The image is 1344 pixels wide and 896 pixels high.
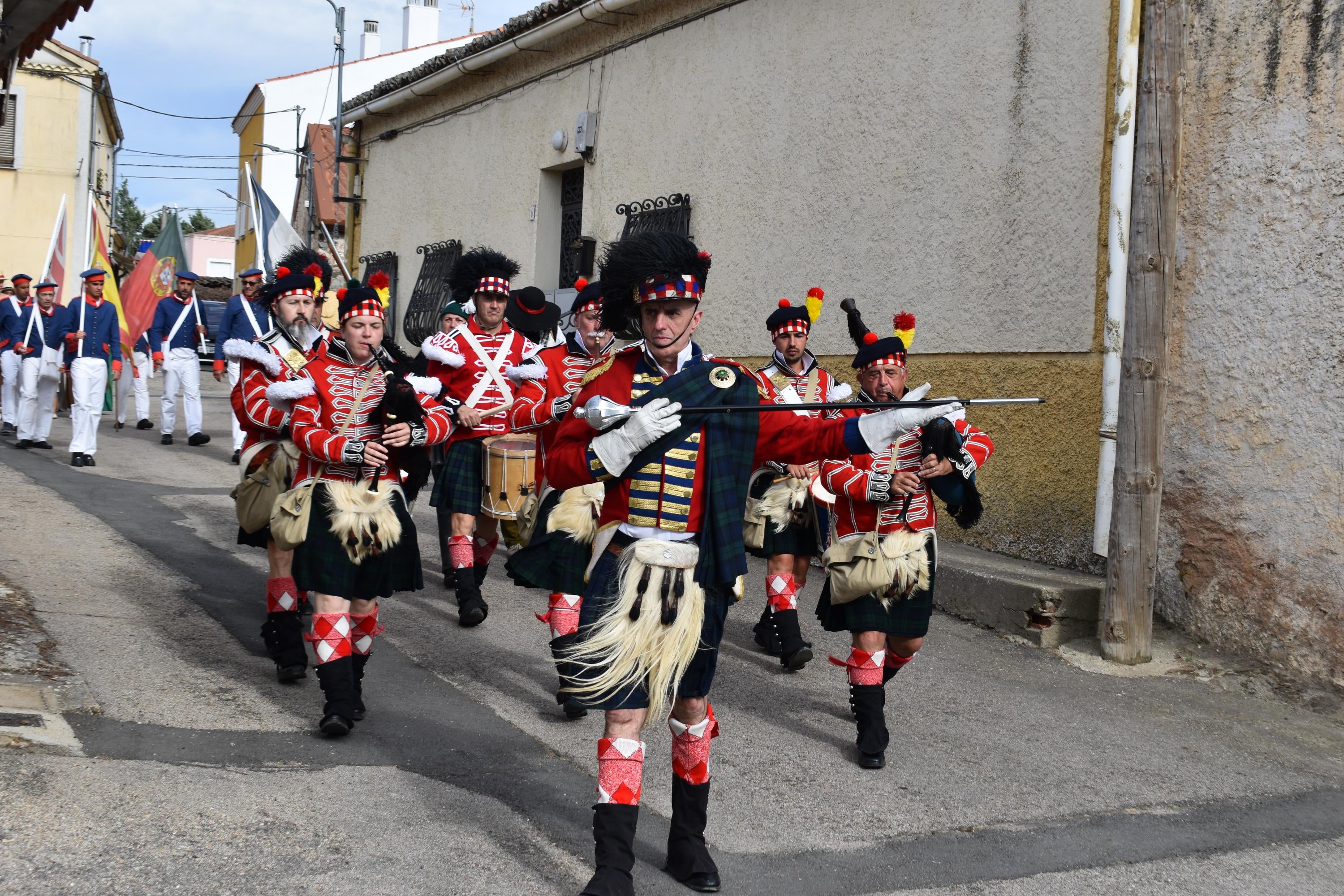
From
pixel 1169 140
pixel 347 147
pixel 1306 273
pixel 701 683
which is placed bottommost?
pixel 701 683

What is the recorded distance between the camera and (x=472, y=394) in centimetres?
739

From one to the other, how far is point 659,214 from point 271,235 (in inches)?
209

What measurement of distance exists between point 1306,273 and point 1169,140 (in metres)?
1.03

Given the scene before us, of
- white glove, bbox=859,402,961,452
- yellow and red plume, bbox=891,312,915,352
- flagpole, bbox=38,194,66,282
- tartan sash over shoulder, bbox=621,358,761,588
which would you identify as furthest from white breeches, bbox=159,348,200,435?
white glove, bbox=859,402,961,452

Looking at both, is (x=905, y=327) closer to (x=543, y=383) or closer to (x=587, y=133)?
(x=543, y=383)

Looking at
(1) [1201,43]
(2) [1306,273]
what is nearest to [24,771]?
(2) [1306,273]

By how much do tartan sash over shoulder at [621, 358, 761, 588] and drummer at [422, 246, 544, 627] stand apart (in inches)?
140

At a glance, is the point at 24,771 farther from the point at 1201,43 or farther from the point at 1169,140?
the point at 1201,43

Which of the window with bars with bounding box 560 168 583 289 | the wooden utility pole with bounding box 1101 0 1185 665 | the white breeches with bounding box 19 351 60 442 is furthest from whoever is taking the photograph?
the window with bars with bounding box 560 168 583 289

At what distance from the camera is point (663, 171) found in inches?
520

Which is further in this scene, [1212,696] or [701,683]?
[1212,696]

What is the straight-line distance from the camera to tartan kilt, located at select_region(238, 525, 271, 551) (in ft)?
20.7

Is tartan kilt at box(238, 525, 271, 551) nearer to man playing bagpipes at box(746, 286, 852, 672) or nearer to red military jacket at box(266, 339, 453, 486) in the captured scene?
red military jacket at box(266, 339, 453, 486)

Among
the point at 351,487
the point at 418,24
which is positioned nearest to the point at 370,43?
the point at 418,24
